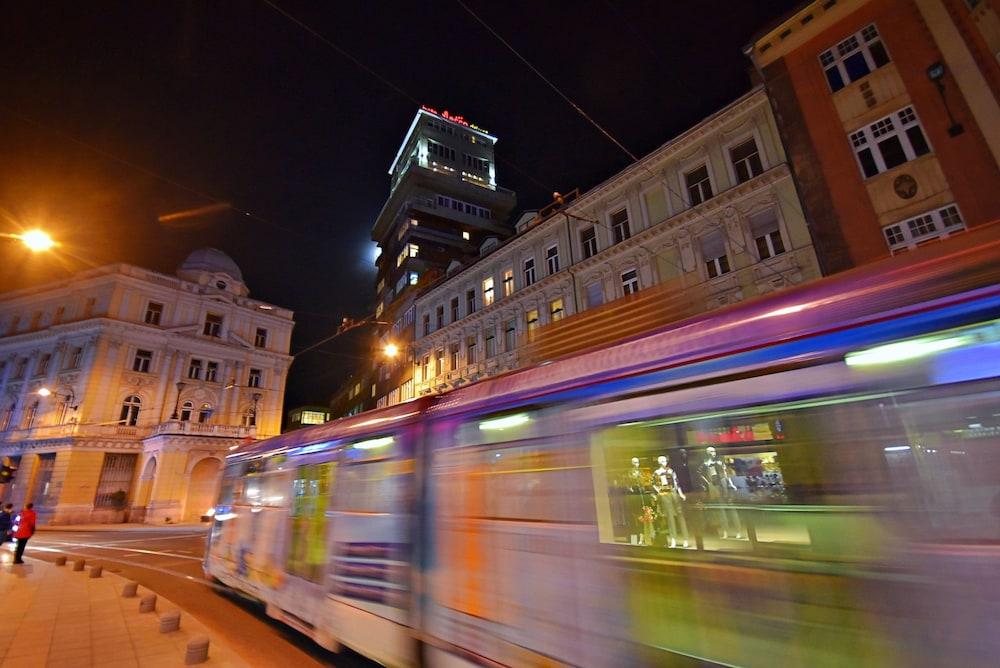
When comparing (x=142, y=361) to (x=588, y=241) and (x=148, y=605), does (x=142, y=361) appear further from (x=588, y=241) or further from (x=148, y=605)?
(x=588, y=241)

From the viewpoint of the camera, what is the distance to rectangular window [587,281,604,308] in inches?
773

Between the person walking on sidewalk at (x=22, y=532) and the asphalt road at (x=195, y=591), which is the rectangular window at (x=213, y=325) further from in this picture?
the person walking on sidewalk at (x=22, y=532)

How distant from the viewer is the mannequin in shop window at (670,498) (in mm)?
2910

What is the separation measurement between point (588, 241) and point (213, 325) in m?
34.8

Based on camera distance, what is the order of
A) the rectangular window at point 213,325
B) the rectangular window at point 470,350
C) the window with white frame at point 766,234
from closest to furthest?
the window with white frame at point 766,234 → the rectangular window at point 470,350 → the rectangular window at point 213,325

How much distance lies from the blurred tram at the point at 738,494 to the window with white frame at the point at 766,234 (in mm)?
14286

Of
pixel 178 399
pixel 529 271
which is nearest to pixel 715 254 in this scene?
pixel 529 271

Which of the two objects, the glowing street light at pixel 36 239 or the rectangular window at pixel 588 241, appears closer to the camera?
the glowing street light at pixel 36 239

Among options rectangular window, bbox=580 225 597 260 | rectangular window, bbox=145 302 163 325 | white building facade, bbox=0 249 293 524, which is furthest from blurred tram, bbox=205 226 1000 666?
rectangular window, bbox=145 302 163 325

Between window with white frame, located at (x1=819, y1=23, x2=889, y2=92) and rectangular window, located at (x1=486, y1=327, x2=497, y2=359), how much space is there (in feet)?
56.2

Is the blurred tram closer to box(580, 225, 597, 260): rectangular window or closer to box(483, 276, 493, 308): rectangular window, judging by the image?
box(580, 225, 597, 260): rectangular window

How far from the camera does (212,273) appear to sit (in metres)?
39.7

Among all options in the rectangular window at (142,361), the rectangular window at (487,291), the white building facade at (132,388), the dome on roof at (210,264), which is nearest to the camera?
the rectangular window at (487,291)

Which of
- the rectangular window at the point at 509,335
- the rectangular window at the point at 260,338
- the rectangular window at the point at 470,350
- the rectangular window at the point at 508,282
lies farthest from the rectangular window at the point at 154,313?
the rectangular window at the point at 509,335
